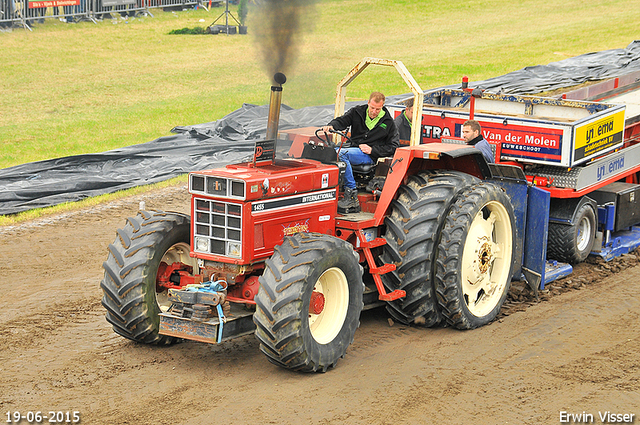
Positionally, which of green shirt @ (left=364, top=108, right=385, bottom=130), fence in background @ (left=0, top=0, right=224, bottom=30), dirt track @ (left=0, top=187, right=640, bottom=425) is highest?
fence in background @ (left=0, top=0, right=224, bottom=30)

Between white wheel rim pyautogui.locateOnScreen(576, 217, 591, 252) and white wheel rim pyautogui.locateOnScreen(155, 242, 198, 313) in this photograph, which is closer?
white wheel rim pyautogui.locateOnScreen(155, 242, 198, 313)

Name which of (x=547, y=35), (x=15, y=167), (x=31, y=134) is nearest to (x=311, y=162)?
(x=15, y=167)

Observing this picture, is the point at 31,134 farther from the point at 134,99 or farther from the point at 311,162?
the point at 311,162

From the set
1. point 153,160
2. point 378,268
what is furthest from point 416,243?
point 153,160

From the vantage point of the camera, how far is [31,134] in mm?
17766

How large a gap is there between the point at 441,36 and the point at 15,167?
22.7m

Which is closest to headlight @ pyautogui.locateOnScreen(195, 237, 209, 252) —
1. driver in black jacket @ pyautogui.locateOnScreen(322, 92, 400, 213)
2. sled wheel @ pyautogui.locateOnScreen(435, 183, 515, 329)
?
driver in black jacket @ pyautogui.locateOnScreen(322, 92, 400, 213)

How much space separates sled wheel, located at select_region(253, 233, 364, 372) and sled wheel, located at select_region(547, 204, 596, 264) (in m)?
3.53

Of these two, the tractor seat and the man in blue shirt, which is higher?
the man in blue shirt

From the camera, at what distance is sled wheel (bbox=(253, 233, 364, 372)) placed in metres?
6.02

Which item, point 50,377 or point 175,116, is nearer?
point 50,377

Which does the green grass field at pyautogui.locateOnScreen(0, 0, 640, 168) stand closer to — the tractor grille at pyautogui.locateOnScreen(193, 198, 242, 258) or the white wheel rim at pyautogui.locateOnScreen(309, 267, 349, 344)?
the tractor grille at pyautogui.locateOnScreen(193, 198, 242, 258)

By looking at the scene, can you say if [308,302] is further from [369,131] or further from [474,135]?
[474,135]

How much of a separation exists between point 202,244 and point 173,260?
0.66 m
